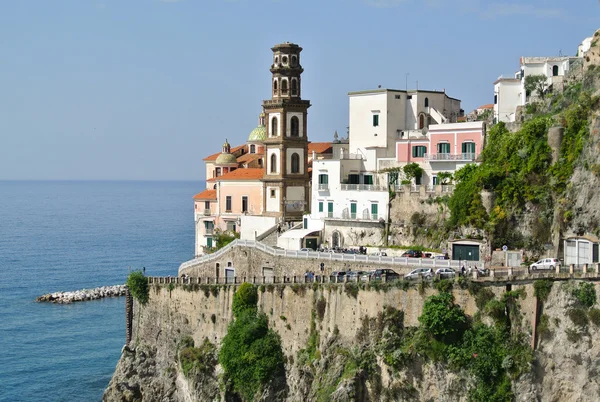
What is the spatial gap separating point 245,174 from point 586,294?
43581 millimetres

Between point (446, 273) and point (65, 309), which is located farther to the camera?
point (65, 309)

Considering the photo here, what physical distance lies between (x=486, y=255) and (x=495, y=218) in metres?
2.44

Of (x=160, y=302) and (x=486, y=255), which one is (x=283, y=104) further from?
(x=486, y=255)

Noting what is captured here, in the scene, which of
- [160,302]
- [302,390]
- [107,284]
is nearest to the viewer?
[302,390]

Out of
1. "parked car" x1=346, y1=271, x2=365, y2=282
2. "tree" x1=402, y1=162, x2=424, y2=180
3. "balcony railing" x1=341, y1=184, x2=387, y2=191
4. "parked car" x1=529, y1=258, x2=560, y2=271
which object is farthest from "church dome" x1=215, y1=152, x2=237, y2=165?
"parked car" x1=529, y1=258, x2=560, y2=271

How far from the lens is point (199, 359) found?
6253 cm

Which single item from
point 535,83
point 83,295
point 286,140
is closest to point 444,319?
point 535,83

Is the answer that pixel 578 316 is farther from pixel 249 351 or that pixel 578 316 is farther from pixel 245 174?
pixel 245 174

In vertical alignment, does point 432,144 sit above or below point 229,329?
above

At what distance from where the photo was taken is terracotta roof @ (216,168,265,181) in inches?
3318

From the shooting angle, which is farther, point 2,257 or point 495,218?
point 2,257

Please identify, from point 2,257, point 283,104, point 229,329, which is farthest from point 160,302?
point 2,257

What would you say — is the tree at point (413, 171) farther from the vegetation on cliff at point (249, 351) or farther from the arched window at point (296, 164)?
the vegetation on cliff at point (249, 351)

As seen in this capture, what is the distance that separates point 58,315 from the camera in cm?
9244
